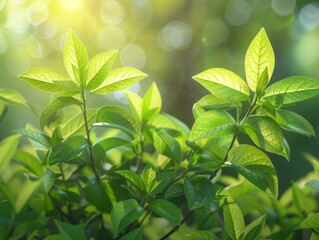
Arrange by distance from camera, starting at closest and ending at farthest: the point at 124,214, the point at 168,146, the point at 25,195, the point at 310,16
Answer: the point at 25,195 < the point at 124,214 < the point at 168,146 < the point at 310,16

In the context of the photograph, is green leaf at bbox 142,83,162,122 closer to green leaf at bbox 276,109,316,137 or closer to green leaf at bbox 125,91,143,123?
green leaf at bbox 125,91,143,123

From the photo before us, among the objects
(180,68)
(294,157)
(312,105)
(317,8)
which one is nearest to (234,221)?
(294,157)

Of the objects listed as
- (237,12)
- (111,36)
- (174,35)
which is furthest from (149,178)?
(111,36)

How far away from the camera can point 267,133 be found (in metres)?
0.73

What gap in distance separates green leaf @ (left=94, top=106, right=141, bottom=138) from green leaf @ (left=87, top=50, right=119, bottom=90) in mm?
52

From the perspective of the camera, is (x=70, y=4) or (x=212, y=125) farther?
(x=70, y=4)

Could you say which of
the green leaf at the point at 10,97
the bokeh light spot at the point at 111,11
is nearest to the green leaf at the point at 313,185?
the green leaf at the point at 10,97

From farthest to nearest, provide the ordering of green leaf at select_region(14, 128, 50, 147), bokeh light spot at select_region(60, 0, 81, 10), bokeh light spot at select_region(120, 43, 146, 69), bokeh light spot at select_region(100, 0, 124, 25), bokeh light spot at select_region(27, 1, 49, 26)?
bokeh light spot at select_region(120, 43, 146, 69) → bokeh light spot at select_region(100, 0, 124, 25) → bokeh light spot at select_region(27, 1, 49, 26) → bokeh light spot at select_region(60, 0, 81, 10) → green leaf at select_region(14, 128, 50, 147)

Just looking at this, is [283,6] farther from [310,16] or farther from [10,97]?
[10,97]

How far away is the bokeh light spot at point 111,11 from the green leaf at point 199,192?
7.93 metres

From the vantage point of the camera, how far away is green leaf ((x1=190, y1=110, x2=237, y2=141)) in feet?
2.46

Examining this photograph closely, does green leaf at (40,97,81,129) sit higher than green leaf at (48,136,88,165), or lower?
→ higher

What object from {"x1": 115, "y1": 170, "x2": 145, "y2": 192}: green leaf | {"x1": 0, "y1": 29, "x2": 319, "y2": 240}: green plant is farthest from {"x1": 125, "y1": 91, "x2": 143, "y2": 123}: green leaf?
{"x1": 115, "y1": 170, "x2": 145, "y2": 192}: green leaf

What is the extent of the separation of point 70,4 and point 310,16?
435 cm
